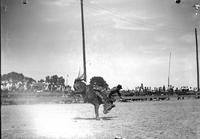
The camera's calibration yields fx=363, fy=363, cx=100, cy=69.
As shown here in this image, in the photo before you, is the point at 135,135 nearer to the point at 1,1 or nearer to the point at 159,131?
the point at 159,131

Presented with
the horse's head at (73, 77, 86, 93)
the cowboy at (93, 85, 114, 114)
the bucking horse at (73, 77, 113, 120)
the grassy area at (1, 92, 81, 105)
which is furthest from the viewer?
the grassy area at (1, 92, 81, 105)

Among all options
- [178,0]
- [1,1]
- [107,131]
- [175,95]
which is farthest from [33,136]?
[175,95]

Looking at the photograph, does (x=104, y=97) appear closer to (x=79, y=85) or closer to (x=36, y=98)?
(x=79, y=85)

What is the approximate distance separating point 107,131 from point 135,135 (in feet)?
4.54

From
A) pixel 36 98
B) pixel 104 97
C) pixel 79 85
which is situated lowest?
pixel 36 98

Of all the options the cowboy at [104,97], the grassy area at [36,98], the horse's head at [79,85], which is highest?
the horse's head at [79,85]

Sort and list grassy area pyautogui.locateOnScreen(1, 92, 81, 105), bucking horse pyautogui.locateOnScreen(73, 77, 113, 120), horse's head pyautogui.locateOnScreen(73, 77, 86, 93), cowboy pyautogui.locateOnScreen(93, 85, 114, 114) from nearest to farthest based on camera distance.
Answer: horse's head pyautogui.locateOnScreen(73, 77, 86, 93) → bucking horse pyautogui.locateOnScreen(73, 77, 113, 120) → cowboy pyautogui.locateOnScreen(93, 85, 114, 114) → grassy area pyautogui.locateOnScreen(1, 92, 81, 105)

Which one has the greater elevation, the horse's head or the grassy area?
the horse's head

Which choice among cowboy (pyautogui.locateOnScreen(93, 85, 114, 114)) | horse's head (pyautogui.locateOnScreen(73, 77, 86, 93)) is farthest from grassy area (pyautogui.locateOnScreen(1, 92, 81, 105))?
horse's head (pyautogui.locateOnScreen(73, 77, 86, 93))

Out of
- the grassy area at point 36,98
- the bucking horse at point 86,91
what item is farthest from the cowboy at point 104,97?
the grassy area at point 36,98

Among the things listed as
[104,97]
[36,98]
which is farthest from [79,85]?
[36,98]

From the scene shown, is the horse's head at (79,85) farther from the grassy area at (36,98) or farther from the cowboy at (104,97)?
the grassy area at (36,98)

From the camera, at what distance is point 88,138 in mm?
12164

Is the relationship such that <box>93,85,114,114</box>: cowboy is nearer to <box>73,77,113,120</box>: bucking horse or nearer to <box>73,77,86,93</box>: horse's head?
<box>73,77,113,120</box>: bucking horse
